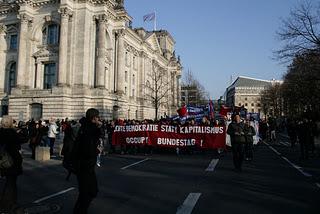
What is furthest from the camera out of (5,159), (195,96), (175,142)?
(195,96)

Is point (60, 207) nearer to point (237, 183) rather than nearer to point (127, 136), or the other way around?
point (237, 183)

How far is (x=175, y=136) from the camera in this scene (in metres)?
20.7

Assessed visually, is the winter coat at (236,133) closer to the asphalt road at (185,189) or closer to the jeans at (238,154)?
the jeans at (238,154)

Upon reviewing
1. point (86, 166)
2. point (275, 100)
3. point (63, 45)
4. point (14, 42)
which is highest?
point (14, 42)

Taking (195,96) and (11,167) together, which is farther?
(195,96)

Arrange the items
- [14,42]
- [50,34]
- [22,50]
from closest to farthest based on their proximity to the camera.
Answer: [22,50] → [50,34] → [14,42]

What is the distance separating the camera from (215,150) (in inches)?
840

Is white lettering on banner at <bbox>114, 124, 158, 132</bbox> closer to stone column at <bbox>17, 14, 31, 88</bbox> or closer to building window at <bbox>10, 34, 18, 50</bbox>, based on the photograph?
stone column at <bbox>17, 14, 31, 88</bbox>

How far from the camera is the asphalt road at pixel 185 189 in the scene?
7859 millimetres

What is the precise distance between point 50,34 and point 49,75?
5.60 meters

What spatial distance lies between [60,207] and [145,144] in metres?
13.1

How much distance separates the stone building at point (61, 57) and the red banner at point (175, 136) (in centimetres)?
2649

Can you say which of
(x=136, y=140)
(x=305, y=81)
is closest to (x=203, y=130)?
(x=136, y=140)

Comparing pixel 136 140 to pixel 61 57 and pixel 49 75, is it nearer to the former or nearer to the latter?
pixel 61 57
